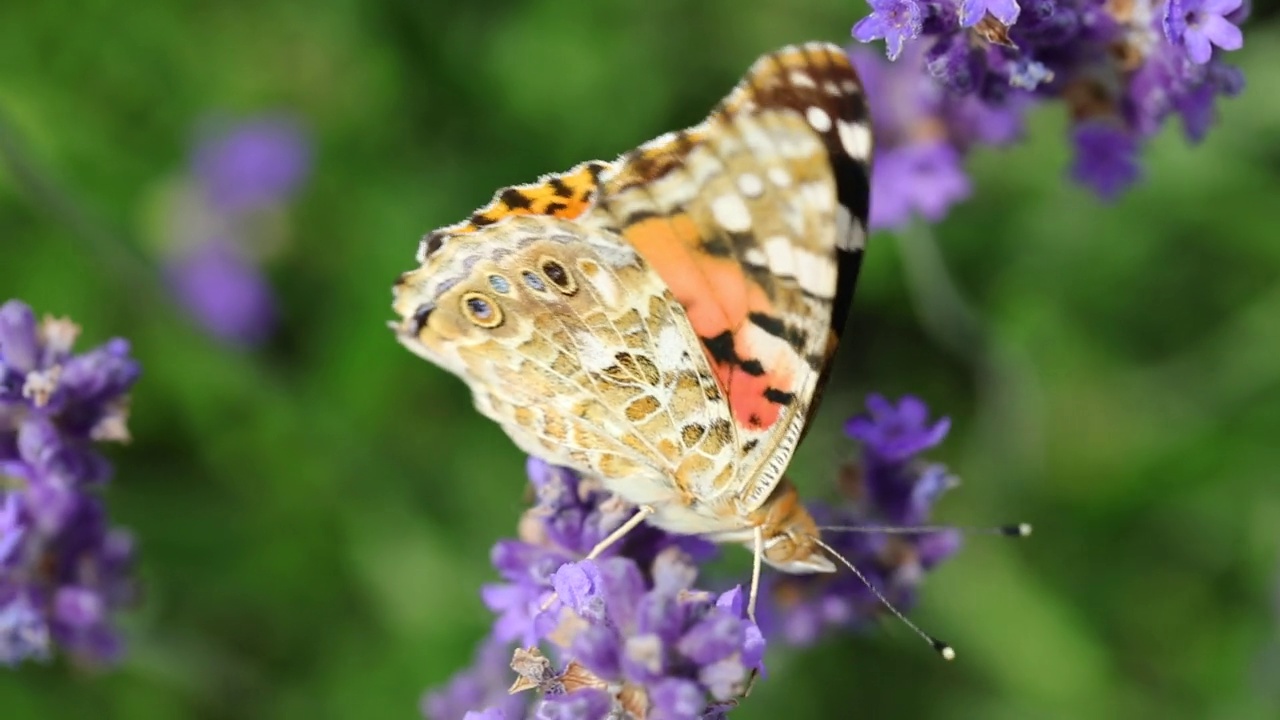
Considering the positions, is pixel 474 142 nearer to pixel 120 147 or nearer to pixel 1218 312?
pixel 120 147

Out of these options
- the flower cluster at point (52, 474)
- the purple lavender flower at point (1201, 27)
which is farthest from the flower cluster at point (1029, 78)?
the flower cluster at point (52, 474)

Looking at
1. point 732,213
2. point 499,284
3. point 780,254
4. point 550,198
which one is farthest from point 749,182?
point 499,284

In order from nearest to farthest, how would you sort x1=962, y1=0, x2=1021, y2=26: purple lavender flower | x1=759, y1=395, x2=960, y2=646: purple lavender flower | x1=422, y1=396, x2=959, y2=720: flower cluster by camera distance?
x1=422, y1=396, x2=959, y2=720: flower cluster
x1=962, y1=0, x2=1021, y2=26: purple lavender flower
x1=759, y1=395, x2=960, y2=646: purple lavender flower

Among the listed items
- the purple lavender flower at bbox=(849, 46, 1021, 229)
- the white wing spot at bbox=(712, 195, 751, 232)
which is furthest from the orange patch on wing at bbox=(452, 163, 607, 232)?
the purple lavender flower at bbox=(849, 46, 1021, 229)

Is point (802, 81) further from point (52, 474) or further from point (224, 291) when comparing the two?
point (224, 291)

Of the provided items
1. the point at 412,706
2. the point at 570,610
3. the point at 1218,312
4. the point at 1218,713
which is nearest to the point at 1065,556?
the point at 1218,713

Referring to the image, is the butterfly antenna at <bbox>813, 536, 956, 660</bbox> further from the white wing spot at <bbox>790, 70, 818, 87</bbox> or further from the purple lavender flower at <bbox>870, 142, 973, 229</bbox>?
the purple lavender flower at <bbox>870, 142, 973, 229</bbox>
